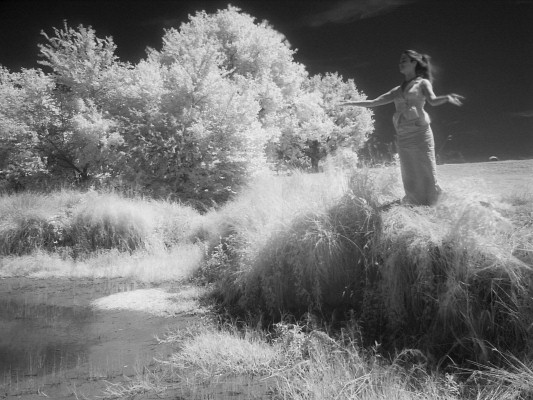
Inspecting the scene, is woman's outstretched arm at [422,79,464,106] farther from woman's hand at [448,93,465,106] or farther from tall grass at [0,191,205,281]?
tall grass at [0,191,205,281]

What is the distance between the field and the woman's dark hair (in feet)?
5.15

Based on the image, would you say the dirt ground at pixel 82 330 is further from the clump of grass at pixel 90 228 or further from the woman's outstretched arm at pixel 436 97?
the woman's outstretched arm at pixel 436 97

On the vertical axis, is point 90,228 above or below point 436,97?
below

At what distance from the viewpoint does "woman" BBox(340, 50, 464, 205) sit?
5.35 metres

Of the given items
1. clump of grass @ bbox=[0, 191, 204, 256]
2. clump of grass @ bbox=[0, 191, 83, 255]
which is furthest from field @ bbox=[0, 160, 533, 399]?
clump of grass @ bbox=[0, 191, 83, 255]

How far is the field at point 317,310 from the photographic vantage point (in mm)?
4348

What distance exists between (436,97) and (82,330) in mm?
5953

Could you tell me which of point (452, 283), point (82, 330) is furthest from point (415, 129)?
point (82, 330)

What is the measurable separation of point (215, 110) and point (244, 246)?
9.73 m

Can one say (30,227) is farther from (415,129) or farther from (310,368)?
(415,129)

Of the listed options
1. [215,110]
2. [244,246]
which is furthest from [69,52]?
[244,246]

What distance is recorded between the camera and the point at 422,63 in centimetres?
536

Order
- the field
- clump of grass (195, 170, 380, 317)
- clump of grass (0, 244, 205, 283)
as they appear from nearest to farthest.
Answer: the field < clump of grass (195, 170, 380, 317) < clump of grass (0, 244, 205, 283)

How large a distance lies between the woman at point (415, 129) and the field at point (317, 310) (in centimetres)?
33
